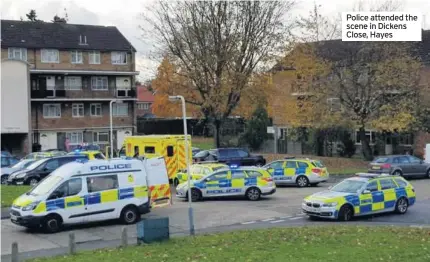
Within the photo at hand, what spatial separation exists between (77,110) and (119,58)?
6760 millimetres

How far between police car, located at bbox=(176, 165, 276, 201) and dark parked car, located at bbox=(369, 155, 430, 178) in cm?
1158

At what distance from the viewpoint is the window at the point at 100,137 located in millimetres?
58531

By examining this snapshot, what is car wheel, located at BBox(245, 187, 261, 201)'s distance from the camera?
82.2ft

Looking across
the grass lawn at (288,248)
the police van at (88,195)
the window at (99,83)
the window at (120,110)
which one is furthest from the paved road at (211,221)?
the window at (120,110)

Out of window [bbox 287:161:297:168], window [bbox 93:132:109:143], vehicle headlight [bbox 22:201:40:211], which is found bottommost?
vehicle headlight [bbox 22:201:40:211]

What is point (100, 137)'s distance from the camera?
2322 inches

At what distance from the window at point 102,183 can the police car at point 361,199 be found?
6.34m

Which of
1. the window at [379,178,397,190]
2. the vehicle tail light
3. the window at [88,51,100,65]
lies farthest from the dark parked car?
the window at [88,51,100,65]

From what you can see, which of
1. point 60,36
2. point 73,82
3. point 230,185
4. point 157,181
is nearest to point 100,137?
point 73,82

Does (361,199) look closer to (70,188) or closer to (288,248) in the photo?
(288,248)

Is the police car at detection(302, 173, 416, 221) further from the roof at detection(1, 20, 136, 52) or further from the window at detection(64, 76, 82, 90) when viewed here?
the roof at detection(1, 20, 136, 52)

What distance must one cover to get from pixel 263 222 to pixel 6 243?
803cm

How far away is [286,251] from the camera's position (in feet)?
42.4

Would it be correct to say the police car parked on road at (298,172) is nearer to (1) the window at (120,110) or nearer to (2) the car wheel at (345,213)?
(2) the car wheel at (345,213)
